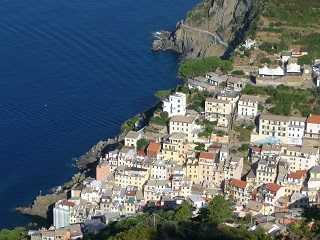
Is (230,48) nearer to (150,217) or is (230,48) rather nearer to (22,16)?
(22,16)

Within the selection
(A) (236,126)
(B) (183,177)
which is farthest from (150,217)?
(A) (236,126)

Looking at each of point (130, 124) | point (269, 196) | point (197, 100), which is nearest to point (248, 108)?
point (197, 100)

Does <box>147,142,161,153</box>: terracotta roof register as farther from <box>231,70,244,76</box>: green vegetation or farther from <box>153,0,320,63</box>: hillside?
<box>153,0,320,63</box>: hillside

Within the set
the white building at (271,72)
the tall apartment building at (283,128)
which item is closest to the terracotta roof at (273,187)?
the tall apartment building at (283,128)

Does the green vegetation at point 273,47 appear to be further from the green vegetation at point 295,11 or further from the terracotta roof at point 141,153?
the terracotta roof at point 141,153

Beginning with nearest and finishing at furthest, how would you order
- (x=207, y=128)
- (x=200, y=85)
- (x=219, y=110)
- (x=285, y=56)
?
(x=207, y=128)
(x=219, y=110)
(x=200, y=85)
(x=285, y=56)

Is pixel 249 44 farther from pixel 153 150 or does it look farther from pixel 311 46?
pixel 153 150
